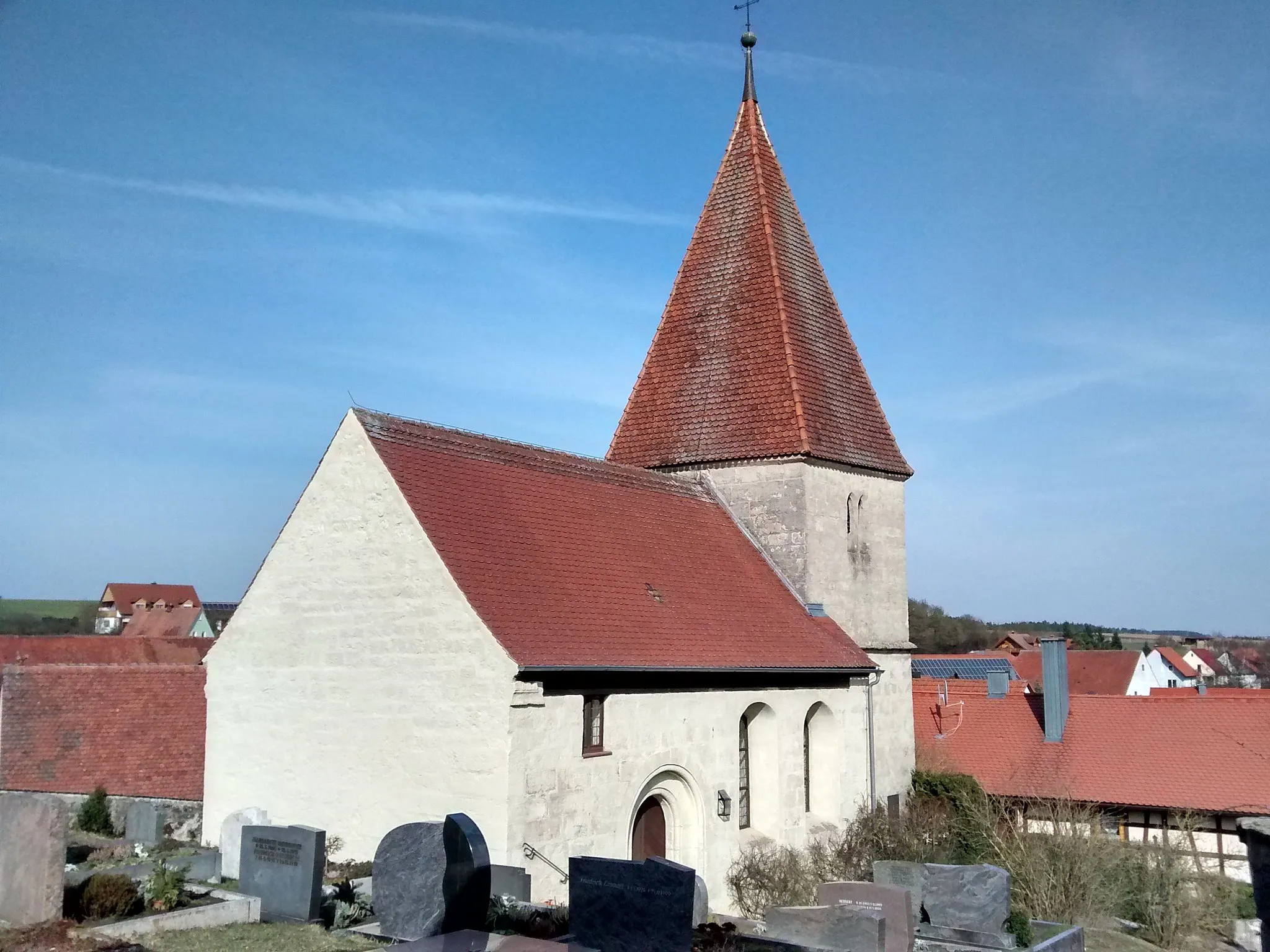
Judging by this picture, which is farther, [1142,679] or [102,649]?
[1142,679]

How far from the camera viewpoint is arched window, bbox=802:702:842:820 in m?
20.2

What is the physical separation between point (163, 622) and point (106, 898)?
81346 mm

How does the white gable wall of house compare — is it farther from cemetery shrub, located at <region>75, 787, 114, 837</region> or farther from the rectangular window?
cemetery shrub, located at <region>75, 787, 114, 837</region>

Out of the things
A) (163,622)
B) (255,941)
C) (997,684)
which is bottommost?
(255,941)

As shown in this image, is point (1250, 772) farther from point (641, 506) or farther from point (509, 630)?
point (509, 630)

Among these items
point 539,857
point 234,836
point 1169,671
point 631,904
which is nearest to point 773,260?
point 539,857

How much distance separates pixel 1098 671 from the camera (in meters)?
61.1

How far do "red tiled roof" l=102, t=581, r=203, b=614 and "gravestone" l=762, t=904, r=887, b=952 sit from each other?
110 meters

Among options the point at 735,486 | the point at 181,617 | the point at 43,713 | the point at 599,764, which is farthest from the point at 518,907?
the point at 181,617

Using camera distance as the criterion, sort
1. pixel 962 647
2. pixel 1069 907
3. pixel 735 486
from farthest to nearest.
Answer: pixel 962 647, pixel 735 486, pixel 1069 907

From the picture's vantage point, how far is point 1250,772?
924 inches

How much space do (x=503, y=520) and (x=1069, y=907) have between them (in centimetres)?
1054

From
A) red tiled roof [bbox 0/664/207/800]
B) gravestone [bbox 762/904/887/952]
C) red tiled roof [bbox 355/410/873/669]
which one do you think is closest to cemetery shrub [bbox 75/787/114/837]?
red tiled roof [bbox 0/664/207/800]

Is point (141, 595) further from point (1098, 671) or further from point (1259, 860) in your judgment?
point (1259, 860)
